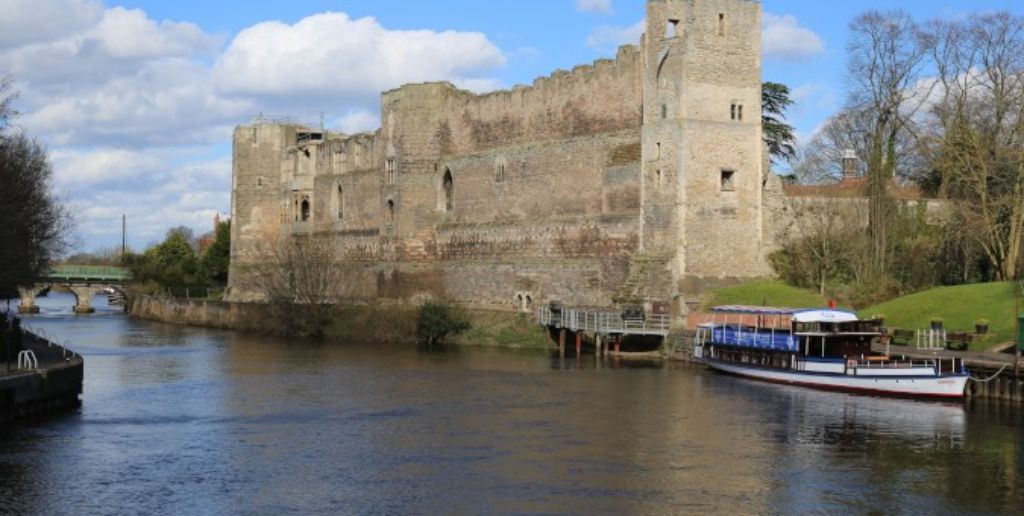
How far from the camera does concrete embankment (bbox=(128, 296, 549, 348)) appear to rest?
4875 centimetres

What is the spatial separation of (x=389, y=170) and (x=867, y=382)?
32.0 meters

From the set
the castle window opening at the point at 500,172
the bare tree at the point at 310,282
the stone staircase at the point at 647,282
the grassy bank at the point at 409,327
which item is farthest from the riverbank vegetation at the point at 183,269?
the stone staircase at the point at 647,282

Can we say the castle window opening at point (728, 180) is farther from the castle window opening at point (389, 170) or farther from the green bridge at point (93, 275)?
the green bridge at point (93, 275)

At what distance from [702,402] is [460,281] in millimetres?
25360

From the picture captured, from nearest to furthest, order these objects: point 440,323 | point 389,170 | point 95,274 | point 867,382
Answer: point 867,382, point 440,323, point 389,170, point 95,274

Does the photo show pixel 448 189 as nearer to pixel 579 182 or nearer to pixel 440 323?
pixel 440 323

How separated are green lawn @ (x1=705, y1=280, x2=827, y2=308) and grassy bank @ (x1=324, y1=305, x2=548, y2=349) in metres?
8.04

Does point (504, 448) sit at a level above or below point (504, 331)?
below

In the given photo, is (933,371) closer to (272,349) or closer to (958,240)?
(958,240)

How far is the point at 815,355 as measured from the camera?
34.3 metres

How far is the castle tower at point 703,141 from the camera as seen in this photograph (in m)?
42.2

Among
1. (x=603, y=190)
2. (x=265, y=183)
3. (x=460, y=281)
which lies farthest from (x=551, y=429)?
(x=265, y=183)

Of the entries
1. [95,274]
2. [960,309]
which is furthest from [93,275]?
[960,309]

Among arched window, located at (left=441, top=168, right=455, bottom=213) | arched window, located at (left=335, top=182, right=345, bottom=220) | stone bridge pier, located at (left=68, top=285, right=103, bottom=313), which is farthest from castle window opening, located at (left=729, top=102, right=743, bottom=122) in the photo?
stone bridge pier, located at (left=68, top=285, right=103, bottom=313)
